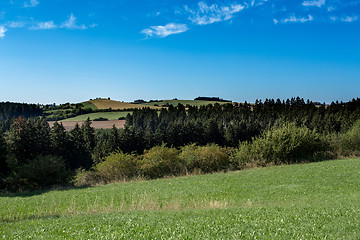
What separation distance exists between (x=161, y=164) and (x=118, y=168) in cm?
578

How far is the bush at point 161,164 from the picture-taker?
33062 millimetres

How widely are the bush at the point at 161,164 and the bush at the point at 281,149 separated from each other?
8.90 m

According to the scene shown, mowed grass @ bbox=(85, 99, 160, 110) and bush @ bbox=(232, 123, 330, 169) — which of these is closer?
bush @ bbox=(232, 123, 330, 169)

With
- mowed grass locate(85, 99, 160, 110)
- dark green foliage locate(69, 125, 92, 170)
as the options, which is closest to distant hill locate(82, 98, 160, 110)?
mowed grass locate(85, 99, 160, 110)

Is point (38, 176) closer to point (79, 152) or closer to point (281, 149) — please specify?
point (281, 149)

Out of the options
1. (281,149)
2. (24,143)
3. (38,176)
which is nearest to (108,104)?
(24,143)

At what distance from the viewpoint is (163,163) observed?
33.1 m

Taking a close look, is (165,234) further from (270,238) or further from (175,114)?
(175,114)

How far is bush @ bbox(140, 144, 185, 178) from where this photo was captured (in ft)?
108

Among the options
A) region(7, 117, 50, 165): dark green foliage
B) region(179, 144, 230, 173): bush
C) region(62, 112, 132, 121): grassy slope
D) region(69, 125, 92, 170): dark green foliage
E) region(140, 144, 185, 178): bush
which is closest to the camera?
region(140, 144, 185, 178): bush

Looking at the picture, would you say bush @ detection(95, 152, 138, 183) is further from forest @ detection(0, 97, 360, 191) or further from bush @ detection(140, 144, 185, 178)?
bush @ detection(140, 144, 185, 178)

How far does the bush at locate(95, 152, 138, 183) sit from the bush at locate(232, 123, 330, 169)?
15.0 metres

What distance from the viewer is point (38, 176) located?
31281 mm

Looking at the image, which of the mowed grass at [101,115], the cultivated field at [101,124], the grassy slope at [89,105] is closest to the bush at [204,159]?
the cultivated field at [101,124]
